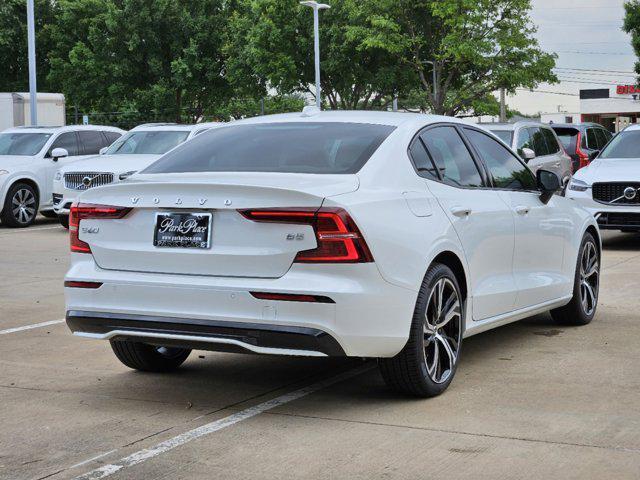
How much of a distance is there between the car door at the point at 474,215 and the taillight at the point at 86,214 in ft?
5.60

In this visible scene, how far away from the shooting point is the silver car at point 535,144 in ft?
60.9

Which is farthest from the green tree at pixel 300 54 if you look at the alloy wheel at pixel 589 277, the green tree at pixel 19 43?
the alloy wheel at pixel 589 277

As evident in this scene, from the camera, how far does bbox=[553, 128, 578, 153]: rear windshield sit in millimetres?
24703

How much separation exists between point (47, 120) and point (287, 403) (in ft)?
92.7

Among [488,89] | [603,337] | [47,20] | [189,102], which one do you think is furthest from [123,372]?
[47,20]

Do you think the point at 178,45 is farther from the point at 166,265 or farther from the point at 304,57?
the point at 166,265

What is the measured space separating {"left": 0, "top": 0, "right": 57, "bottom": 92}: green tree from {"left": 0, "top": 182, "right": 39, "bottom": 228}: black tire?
30.1 metres

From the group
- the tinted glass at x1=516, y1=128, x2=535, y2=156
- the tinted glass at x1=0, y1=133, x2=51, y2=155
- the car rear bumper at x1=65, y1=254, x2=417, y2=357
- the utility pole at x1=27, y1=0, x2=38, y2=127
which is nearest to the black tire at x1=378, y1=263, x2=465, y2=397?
the car rear bumper at x1=65, y1=254, x2=417, y2=357

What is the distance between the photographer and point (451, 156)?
6.82 metres

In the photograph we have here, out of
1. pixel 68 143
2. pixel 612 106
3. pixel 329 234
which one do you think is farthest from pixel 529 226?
pixel 612 106

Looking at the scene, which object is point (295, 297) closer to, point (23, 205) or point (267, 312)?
point (267, 312)

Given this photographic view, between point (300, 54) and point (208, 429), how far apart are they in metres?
41.2

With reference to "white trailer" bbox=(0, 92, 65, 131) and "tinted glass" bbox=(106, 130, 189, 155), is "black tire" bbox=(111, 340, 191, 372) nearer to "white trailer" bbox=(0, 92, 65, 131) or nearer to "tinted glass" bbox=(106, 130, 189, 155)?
"tinted glass" bbox=(106, 130, 189, 155)

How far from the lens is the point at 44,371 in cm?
688
